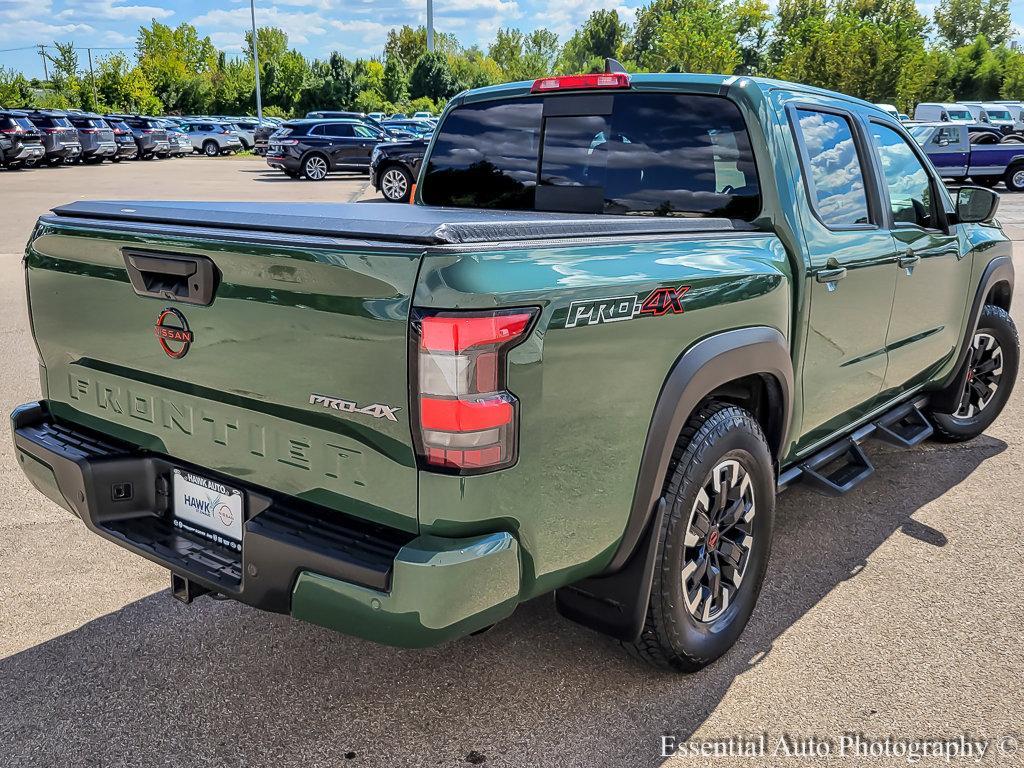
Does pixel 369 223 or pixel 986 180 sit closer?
pixel 369 223

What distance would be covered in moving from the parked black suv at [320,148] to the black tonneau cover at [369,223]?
25201mm

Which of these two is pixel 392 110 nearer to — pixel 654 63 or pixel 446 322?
pixel 654 63

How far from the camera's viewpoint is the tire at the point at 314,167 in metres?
27.1

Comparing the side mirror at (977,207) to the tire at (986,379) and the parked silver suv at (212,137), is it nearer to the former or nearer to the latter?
the tire at (986,379)

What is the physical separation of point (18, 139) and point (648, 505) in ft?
109

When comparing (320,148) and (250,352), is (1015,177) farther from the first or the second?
(250,352)

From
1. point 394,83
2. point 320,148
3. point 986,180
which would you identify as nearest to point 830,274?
point 320,148

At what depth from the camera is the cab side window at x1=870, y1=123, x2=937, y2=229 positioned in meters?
4.16

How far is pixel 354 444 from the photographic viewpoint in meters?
2.23

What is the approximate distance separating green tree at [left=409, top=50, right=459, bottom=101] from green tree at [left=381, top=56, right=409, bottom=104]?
80cm

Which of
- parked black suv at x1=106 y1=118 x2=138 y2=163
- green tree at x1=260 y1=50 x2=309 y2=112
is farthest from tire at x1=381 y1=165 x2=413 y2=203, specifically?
green tree at x1=260 y1=50 x2=309 y2=112

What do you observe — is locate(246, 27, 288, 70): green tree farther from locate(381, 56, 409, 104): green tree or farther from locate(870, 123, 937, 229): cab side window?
locate(870, 123, 937, 229): cab side window

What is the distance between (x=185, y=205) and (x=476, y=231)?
116cm

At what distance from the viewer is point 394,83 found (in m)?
67.1
